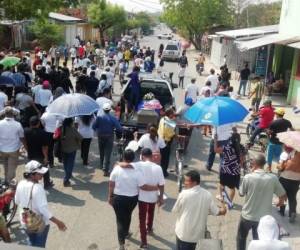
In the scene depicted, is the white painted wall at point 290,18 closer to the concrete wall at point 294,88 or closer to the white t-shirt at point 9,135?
the concrete wall at point 294,88

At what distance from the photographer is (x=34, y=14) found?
17.3m

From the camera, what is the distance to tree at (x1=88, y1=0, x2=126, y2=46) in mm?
56812

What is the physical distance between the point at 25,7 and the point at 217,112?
34.9 ft

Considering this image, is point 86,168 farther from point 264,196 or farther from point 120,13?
point 120,13

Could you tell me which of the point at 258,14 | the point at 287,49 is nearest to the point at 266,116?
the point at 287,49

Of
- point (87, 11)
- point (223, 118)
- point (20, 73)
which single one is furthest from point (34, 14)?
point (87, 11)

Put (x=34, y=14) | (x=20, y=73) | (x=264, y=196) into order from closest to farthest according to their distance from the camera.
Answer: (x=264, y=196) → (x=20, y=73) → (x=34, y=14)

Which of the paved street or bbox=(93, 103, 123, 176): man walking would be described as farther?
bbox=(93, 103, 123, 176): man walking

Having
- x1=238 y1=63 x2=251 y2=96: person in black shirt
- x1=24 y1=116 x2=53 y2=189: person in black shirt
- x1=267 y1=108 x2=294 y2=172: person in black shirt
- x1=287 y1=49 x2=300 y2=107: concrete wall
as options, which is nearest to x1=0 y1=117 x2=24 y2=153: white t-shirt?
x1=24 y1=116 x2=53 y2=189: person in black shirt

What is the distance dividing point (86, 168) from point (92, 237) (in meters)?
3.57

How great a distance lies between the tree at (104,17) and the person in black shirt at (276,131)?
45.5m

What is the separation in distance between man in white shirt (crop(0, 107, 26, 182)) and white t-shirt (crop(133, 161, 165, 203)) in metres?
3.12

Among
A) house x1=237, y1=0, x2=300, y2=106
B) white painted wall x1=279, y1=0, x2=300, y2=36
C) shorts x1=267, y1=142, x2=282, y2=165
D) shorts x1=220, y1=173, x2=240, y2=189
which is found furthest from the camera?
white painted wall x1=279, y1=0, x2=300, y2=36

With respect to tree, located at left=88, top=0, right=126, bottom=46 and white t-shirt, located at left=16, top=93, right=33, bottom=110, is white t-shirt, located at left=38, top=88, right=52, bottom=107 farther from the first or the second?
tree, located at left=88, top=0, right=126, bottom=46
